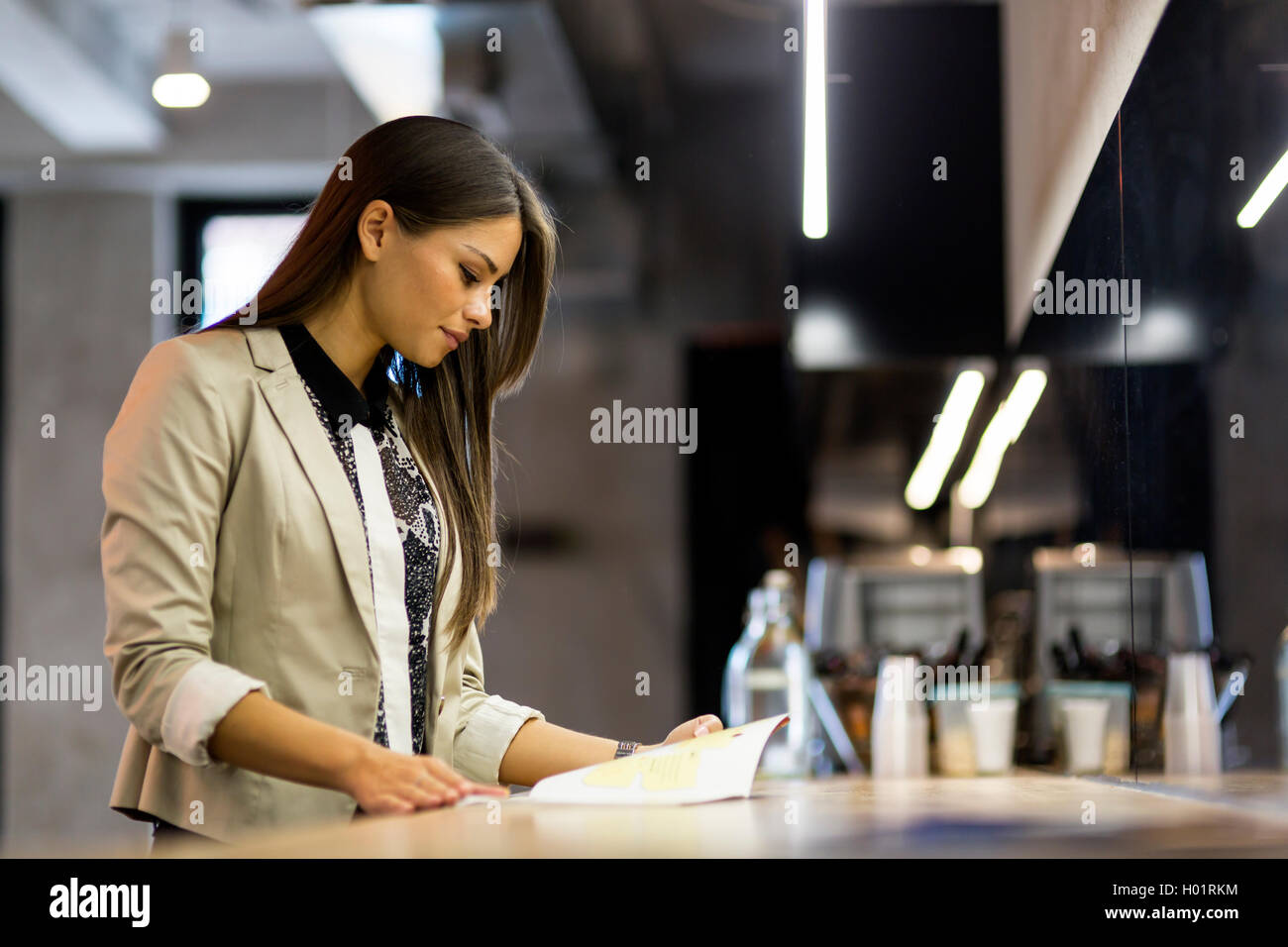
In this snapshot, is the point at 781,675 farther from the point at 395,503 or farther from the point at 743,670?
the point at 395,503

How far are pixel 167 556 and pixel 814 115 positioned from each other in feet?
3.80

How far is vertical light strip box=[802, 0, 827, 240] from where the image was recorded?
1662 millimetres

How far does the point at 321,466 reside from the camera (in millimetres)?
1100

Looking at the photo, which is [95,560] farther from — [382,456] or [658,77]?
[382,456]

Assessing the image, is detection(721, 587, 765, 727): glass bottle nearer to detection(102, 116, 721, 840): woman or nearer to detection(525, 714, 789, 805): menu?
detection(102, 116, 721, 840): woman

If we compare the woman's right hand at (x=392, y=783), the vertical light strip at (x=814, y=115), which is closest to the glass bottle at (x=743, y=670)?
the vertical light strip at (x=814, y=115)

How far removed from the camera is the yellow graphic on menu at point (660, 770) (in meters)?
1.03

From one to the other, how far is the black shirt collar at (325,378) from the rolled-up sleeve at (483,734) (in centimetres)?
25

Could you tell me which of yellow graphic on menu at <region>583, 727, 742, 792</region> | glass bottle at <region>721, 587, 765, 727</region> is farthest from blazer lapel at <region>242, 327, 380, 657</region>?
glass bottle at <region>721, 587, 765, 727</region>

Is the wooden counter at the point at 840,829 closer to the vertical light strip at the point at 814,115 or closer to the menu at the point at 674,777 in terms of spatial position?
the menu at the point at 674,777
